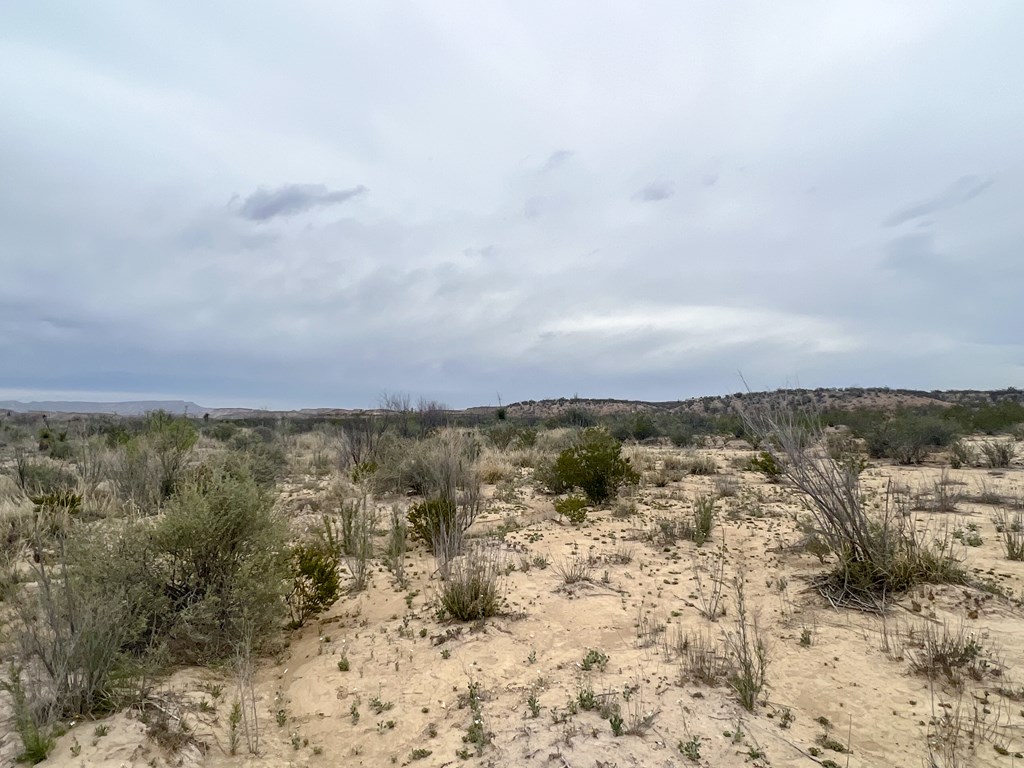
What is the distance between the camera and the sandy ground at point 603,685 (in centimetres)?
350

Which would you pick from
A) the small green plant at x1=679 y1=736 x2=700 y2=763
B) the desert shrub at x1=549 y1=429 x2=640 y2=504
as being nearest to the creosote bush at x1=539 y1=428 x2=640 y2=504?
the desert shrub at x1=549 y1=429 x2=640 y2=504

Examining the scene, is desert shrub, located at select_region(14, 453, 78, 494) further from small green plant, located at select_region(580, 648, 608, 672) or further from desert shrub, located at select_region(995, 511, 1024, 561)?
desert shrub, located at select_region(995, 511, 1024, 561)

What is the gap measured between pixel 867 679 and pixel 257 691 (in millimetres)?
4416

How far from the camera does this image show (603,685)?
4.19 metres

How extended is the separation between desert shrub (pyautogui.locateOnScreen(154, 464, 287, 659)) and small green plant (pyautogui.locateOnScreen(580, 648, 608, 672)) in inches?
101

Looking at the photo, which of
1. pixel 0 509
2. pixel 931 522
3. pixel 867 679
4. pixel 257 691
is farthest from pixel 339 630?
pixel 931 522

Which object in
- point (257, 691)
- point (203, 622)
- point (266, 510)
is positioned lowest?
point (257, 691)

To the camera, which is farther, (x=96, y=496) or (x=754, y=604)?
(x=96, y=496)

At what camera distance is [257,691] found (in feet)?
14.8

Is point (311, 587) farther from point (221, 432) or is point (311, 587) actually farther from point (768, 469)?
point (221, 432)

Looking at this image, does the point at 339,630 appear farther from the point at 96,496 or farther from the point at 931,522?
the point at 931,522

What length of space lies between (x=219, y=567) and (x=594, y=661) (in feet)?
10.4

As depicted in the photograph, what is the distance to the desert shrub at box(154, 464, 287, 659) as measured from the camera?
4.77 m

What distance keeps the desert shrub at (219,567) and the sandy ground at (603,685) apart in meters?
0.38
